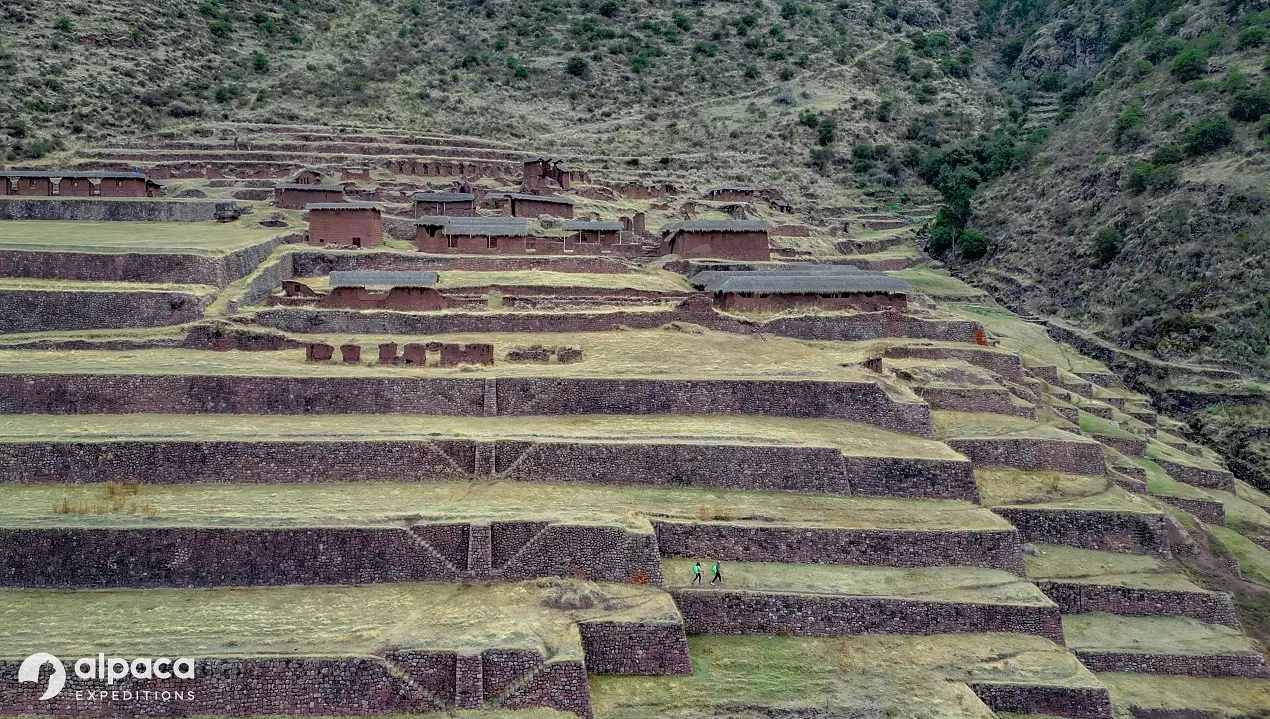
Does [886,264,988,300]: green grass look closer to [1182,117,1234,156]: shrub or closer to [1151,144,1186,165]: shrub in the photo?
[1151,144,1186,165]: shrub

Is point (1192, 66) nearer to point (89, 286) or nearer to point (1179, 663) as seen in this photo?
point (1179, 663)

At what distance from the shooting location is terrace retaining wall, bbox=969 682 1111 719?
1689 cm

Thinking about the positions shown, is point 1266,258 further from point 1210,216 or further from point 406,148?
point 406,148

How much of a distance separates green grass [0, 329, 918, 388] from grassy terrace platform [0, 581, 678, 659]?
8.31 metres

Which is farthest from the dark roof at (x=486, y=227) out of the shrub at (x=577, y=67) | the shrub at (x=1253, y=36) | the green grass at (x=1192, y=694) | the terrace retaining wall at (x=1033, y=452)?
the shrub at (x=1253, y=36)

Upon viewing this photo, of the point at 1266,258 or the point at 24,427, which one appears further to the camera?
the point at 1266,258

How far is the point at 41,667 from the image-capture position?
547 inches

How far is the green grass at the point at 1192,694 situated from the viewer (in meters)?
18.9

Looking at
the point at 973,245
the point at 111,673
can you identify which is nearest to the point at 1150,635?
the point at 111,673

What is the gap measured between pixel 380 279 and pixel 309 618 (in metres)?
16.0

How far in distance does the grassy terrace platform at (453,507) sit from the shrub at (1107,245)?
1258 inches

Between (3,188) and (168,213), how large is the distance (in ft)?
23.2

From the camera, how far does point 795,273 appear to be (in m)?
34.3

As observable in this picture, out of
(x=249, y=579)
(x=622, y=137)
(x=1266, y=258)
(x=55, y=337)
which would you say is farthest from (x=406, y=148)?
(x=1266, y=258)
